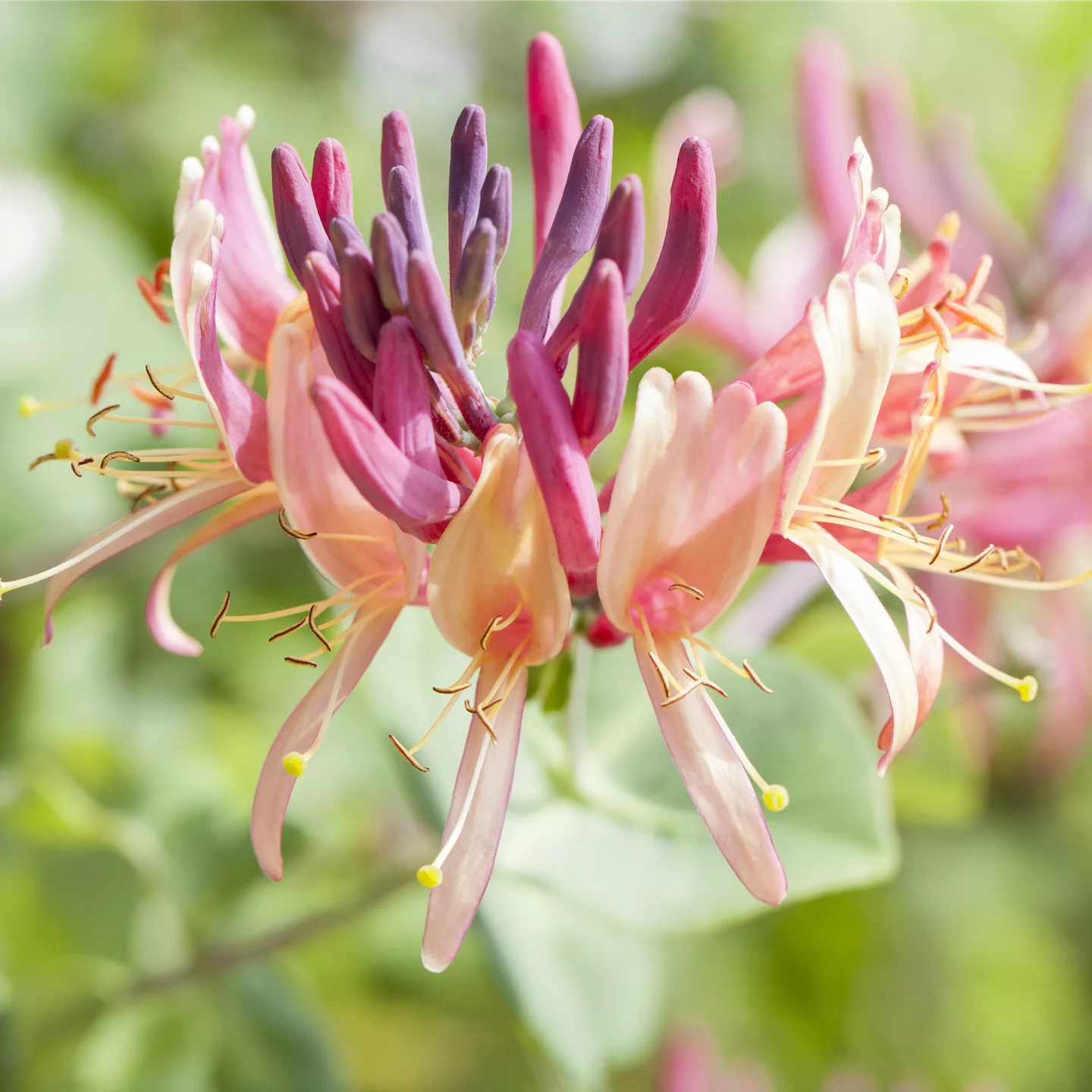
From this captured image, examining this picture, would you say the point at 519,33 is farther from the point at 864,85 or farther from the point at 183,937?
the point at 183,937

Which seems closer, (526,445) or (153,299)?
(526,445)

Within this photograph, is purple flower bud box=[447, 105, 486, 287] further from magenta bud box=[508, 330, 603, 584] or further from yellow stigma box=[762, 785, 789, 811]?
yellow stigma box=[762, 785, 789, 811]

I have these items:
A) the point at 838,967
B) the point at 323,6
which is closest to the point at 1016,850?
the point at 838,967

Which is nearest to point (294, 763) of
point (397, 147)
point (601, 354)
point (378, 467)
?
point (378, 467)

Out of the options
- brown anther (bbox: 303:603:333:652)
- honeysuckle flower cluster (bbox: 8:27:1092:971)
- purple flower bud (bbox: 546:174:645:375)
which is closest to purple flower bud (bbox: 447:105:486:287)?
honeysuckle flower cluster (bbox: 8:27:1092:971)

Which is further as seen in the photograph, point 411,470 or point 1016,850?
point 1016,850

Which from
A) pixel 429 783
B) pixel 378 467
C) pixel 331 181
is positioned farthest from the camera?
pixel 429 783

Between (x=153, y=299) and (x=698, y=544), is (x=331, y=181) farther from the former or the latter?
(x=698, y=544)
